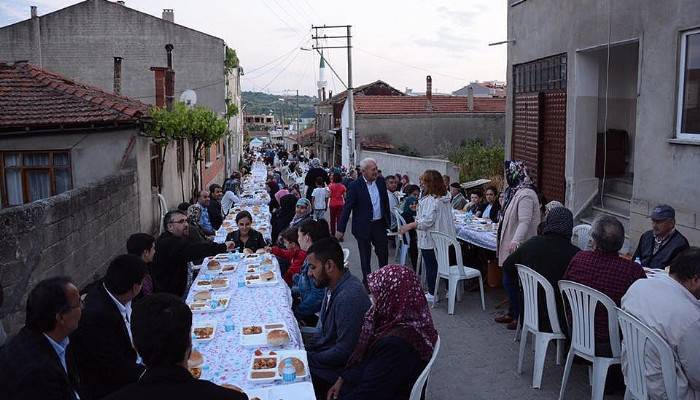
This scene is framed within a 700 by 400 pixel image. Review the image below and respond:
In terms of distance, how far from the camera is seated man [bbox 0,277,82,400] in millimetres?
2820

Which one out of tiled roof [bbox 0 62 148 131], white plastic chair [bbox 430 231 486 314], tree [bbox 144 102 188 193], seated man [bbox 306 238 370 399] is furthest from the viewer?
tree [bbox 144 102 188 193]

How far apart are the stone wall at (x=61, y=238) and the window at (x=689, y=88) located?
7918 millimetres

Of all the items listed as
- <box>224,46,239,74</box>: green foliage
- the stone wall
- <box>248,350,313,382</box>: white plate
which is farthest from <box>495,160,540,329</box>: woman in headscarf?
<box>224,46,239,74</box>: green foliage

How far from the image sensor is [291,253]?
6.84m

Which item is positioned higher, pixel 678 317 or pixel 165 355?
pixel 165 355

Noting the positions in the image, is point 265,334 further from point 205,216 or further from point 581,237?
point 205,216

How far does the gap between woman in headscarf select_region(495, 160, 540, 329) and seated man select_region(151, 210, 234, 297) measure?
11.0 ft

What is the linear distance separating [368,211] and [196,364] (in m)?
4.69

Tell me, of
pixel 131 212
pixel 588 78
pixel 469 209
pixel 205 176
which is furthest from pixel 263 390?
pixel 205 176

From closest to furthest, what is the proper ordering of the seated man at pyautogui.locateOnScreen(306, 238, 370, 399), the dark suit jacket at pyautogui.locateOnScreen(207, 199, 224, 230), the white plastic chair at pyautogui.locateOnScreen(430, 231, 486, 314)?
the seated man at pyautogui.locateOnScreen(306, 238, 370, 399) → the white plastic chair at pyautogui.locateOnScreen(430, 231, 486, 314) → the dark suit jacket at pyautogui.locateOnScreen(207, 199, 224, 230)

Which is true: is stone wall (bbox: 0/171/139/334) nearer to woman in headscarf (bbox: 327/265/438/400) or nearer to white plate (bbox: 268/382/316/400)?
white plate (bbox: 268/382/316/400)

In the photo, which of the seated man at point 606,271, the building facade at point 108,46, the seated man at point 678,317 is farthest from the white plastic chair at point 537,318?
the building facade at point 108,46

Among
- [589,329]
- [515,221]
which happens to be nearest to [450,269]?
[515,221]

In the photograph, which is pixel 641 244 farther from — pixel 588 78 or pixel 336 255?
pixel 588 78
